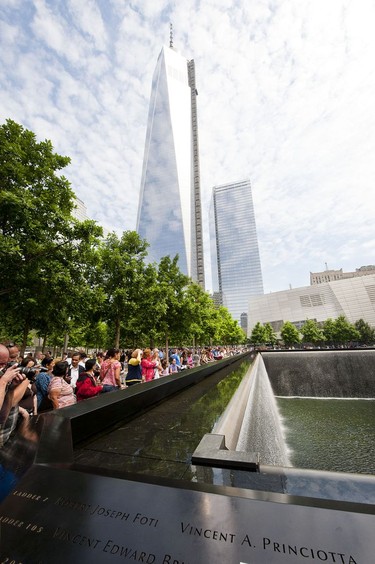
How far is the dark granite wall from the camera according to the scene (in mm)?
13805

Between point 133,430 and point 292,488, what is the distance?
72.5 inches

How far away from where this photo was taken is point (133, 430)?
9.43 feet

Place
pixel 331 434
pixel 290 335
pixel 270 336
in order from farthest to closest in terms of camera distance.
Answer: pixel 270 336
pixel 290 335
pixel 331 434

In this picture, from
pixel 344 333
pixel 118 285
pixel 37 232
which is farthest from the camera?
pixel 344 333

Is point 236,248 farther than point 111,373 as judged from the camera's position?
Yes

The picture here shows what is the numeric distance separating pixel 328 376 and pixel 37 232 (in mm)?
15630

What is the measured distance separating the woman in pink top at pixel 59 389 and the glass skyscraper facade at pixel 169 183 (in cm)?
9080

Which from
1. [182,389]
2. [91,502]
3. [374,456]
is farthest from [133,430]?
[374,456]

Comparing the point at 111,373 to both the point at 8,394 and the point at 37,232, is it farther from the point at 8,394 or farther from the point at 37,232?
the point at 37,232

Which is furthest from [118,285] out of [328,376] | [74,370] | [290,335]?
[290,335]

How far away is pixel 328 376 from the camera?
48.1 feet

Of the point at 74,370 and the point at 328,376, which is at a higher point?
the point at 74,370

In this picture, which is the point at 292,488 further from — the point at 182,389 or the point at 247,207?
the point at 247,207

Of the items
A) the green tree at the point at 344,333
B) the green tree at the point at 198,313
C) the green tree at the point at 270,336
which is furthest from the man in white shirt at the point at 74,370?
the green tree at the point at 270,336
